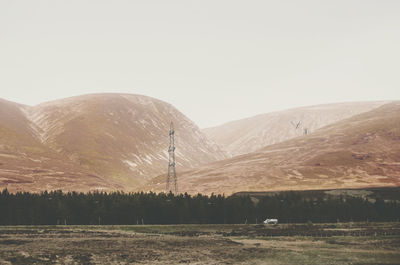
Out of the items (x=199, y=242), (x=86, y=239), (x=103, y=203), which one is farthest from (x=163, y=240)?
(x=103, y=203)

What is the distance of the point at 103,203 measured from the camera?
12812 cm

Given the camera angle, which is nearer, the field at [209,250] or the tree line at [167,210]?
the field at [209,250]

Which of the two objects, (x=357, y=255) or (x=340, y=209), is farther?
(x=340, y=209)

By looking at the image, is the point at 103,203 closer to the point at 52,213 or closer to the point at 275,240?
the point at 52,213

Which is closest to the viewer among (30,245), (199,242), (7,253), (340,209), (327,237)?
(7,253)

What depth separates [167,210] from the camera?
13112 cm

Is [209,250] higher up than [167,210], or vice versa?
[167,210]

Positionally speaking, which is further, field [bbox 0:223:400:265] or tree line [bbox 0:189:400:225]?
tree line [bbox 0:189:400:225]

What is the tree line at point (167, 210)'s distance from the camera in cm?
12669

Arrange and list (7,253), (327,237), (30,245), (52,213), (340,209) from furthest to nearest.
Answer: (340,209), (52,213), (327,237), (30,245), (7,253)

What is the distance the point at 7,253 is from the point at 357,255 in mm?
47436

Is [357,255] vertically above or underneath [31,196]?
underneath

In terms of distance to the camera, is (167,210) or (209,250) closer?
(209,250)

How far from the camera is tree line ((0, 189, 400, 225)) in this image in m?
127
